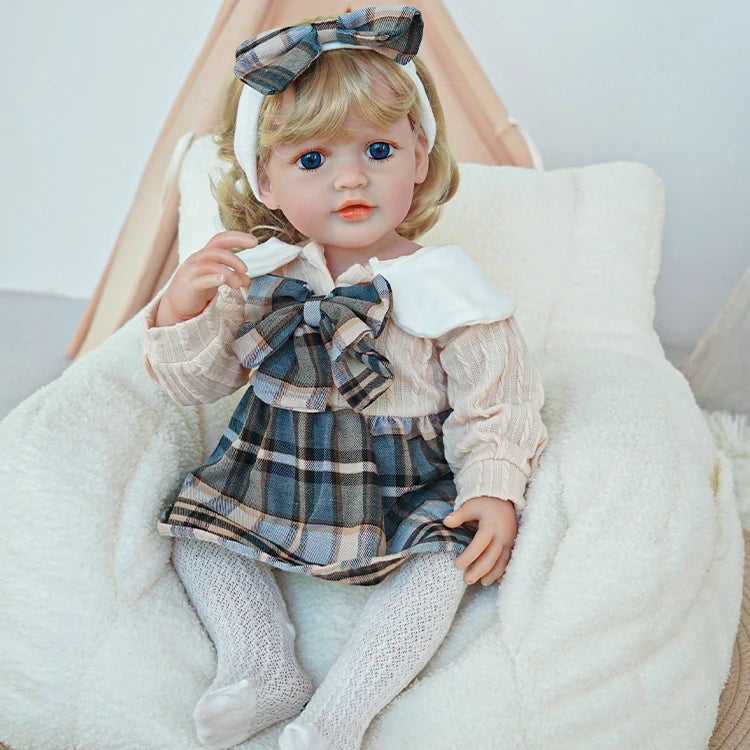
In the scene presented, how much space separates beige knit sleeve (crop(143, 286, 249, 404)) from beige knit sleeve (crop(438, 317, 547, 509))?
24 centimetres

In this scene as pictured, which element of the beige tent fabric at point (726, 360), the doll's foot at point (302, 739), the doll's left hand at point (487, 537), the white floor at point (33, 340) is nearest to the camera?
the doll's foot at point (302, 739)

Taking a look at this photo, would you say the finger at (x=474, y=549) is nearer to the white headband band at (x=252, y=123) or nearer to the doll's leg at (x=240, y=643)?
the doll's leg at (x=240, y=643)

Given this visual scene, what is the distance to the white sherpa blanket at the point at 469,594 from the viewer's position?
0.85 metres

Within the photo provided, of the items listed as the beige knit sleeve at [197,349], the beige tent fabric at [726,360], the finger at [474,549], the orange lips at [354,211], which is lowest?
the beige tent fabric at [726,360]

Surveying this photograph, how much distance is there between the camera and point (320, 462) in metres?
1.00

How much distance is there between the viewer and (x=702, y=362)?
1.69 meters

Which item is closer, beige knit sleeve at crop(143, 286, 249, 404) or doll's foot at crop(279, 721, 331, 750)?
doll's foot at crop(279, 721, 331, 750)

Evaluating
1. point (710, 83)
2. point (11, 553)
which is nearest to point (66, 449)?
point (11, 553)

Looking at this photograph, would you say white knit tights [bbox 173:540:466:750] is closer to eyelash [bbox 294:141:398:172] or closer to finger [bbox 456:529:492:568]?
finger [bbox 456:529:492:568]

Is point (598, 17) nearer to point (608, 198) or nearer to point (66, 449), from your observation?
point (608, 198)

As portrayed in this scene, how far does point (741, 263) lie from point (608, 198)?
1.90 ft

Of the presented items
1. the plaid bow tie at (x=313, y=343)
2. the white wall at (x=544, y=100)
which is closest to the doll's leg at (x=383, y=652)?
the plaid bow tie at (x=313, y=343)

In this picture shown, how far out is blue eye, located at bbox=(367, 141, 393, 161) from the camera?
0.95 metres

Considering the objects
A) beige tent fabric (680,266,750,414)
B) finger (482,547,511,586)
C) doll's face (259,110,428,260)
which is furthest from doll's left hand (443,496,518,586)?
beige tent fabric (680,266,750,414)
